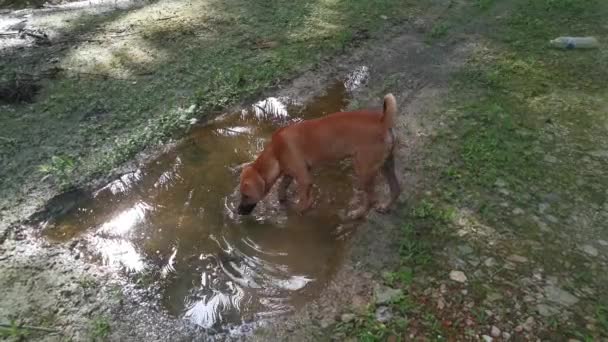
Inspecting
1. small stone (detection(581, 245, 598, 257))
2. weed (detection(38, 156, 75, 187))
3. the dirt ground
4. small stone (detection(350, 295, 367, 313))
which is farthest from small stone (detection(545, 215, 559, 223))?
weed (detection(38, 156, 75, 187))

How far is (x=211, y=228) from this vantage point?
4.32 meters

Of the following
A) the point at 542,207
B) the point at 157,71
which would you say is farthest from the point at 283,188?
the point at 157,71

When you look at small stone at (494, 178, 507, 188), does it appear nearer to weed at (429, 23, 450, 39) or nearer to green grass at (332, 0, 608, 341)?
green grass at (332, 0, 608, 341)

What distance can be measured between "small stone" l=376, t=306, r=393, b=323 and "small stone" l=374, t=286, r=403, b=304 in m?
0.06

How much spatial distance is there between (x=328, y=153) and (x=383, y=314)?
150 cm

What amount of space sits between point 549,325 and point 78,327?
10.5 feet

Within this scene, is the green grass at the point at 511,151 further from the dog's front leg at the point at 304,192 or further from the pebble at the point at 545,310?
the dog's front leg at the point at 304,192

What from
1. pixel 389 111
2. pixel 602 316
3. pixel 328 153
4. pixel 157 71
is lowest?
pixel 157 71

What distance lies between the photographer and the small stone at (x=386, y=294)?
11.7 feet

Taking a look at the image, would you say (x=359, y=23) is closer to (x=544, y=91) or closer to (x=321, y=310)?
(x=544, y=91)

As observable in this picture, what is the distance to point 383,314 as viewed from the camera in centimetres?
347

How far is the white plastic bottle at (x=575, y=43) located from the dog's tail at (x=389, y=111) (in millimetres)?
4317

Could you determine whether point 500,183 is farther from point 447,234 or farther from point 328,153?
point 328,153

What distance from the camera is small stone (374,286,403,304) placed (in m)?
3.56
